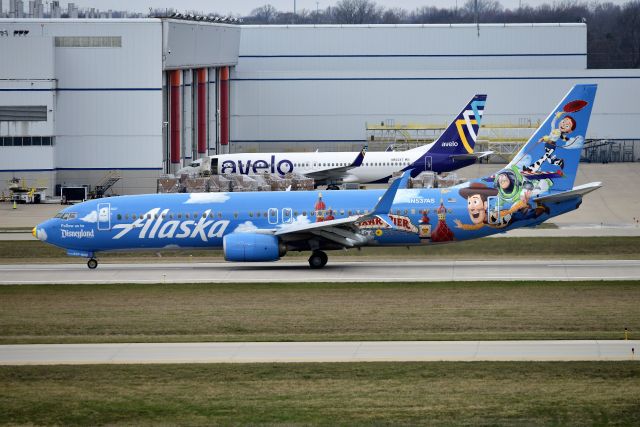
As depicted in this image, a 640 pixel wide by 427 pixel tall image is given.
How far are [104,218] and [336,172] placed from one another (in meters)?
35.0

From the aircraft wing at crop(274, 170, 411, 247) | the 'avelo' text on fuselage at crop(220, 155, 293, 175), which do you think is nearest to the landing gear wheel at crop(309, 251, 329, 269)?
the aircraft wing at crop(274, 170, 411, 247)

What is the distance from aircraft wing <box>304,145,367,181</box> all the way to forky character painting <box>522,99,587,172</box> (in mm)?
33592

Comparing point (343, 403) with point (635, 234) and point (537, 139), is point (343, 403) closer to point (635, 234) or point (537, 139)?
point (537, 139)

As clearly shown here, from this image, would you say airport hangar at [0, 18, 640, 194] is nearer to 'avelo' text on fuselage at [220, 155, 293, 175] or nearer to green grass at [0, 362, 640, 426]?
'avelo' text on fuselage at [220, 155, 293, 175]

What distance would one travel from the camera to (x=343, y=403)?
23.9m

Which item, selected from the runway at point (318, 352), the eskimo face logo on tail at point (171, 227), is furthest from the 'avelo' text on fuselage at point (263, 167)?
the runway at point (318, 352)

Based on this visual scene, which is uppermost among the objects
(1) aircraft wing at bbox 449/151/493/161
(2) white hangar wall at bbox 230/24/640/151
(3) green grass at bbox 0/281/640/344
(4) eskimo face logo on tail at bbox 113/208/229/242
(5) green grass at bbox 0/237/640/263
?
(2) white hangar wall at bbox 230/24/640/151

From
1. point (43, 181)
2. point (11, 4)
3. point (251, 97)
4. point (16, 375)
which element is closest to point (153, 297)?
point (16, 375)

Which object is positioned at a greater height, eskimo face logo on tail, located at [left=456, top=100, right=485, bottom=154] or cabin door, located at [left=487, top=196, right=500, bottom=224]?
eskimo face logo on tail, located at [left=456, top=100, right=485, bottom=154]

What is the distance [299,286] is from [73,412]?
1780 centimetres

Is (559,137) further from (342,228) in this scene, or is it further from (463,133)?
(463,133)

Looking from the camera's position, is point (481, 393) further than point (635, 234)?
No

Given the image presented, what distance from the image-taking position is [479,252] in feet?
165

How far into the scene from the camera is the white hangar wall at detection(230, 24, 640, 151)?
341 feet
